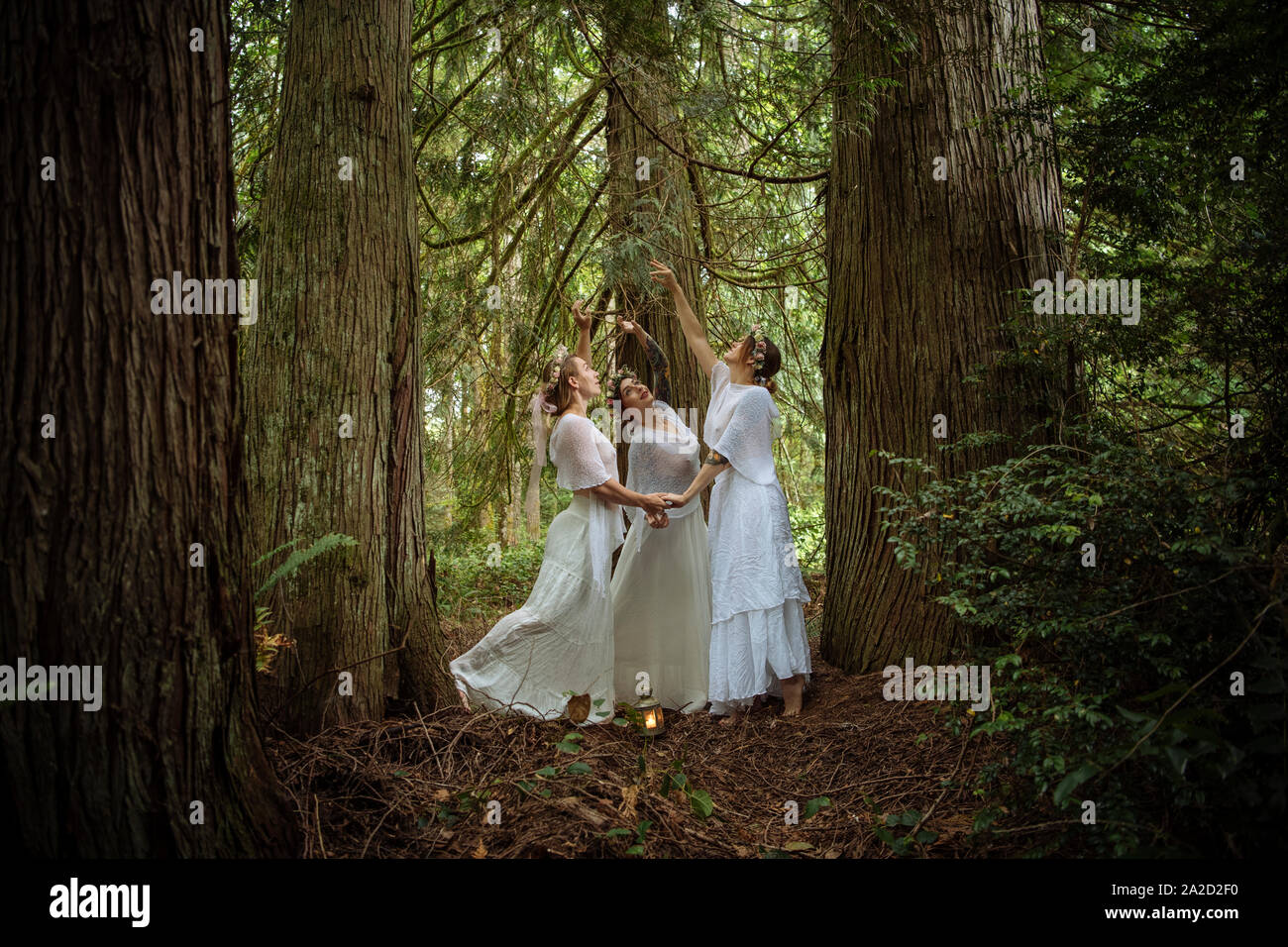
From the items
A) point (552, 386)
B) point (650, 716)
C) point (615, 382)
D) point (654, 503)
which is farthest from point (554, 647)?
point (615, 382)

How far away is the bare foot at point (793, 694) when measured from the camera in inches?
192

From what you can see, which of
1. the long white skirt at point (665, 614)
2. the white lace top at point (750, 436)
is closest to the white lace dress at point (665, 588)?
the long white skirt at point (665, 614)

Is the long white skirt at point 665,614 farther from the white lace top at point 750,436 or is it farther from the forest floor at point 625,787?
the forest floor at point 625,787

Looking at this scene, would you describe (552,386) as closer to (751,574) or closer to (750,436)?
(750,436)

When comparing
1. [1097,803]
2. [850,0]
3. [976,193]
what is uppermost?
[850,0]

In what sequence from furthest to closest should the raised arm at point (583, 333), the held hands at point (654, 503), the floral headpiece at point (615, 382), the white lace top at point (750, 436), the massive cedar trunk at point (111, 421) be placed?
1. the floral headpiece at point (615, 382)
2. the raised arm at point (583, 333)
3. the held hands at point (654, 503)
4. the white lace top at point (750, 436)
5. the massive cedar trunk at point (111, 421)

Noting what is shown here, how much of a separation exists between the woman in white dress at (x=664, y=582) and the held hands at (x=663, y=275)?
0.40 metres

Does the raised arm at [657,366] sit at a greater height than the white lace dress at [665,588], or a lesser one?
greater

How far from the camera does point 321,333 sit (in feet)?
12.8

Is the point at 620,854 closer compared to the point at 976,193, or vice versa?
the point at 620,854
